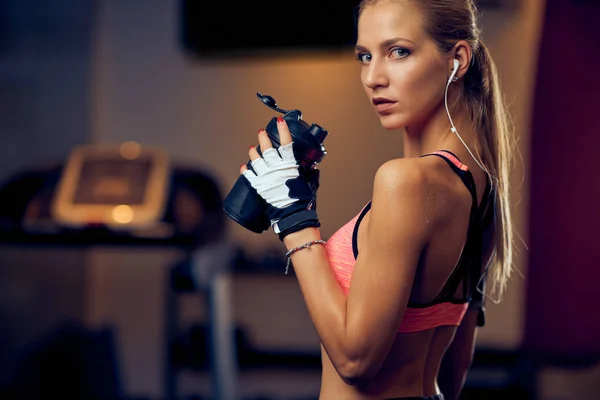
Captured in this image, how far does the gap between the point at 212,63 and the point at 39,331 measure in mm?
1807

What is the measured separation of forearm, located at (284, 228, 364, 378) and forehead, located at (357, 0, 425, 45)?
0.30 metres

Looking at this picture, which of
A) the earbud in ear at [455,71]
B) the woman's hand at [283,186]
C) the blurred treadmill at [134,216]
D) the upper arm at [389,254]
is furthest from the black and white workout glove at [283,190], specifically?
the blurred treadmill at [134,216]

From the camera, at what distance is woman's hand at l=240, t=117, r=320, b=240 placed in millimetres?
1050

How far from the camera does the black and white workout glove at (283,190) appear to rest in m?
1.05

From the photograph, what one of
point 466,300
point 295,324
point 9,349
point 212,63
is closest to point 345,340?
point 466,300

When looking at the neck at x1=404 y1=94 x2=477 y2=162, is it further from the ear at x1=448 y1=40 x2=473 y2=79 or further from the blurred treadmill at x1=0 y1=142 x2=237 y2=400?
the blurred treadmill at x1=0 y1=142 x2=237 y2=400

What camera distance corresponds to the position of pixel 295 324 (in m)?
4.26

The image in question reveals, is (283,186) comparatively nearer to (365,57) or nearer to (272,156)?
(272,156)

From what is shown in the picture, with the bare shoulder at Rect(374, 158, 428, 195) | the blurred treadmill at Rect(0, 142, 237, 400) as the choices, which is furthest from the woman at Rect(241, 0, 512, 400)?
the blurred treadmill at Rect(0, 142, 237, 400)

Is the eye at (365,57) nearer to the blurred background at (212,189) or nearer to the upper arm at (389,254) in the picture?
the upper arm at (389,254)

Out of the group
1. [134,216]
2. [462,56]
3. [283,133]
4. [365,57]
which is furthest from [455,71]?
[134,216]

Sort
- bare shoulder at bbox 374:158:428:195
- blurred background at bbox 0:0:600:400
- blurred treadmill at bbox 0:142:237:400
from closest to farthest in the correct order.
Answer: bare shoulder at bbox 374:158:428:195
blurred treadmill at bbox 0:142:237:400
blurred background at bbox 0:0:600:400

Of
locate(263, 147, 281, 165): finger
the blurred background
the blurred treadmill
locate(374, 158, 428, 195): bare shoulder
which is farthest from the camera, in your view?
the blurred background

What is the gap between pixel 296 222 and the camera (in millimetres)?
1044
